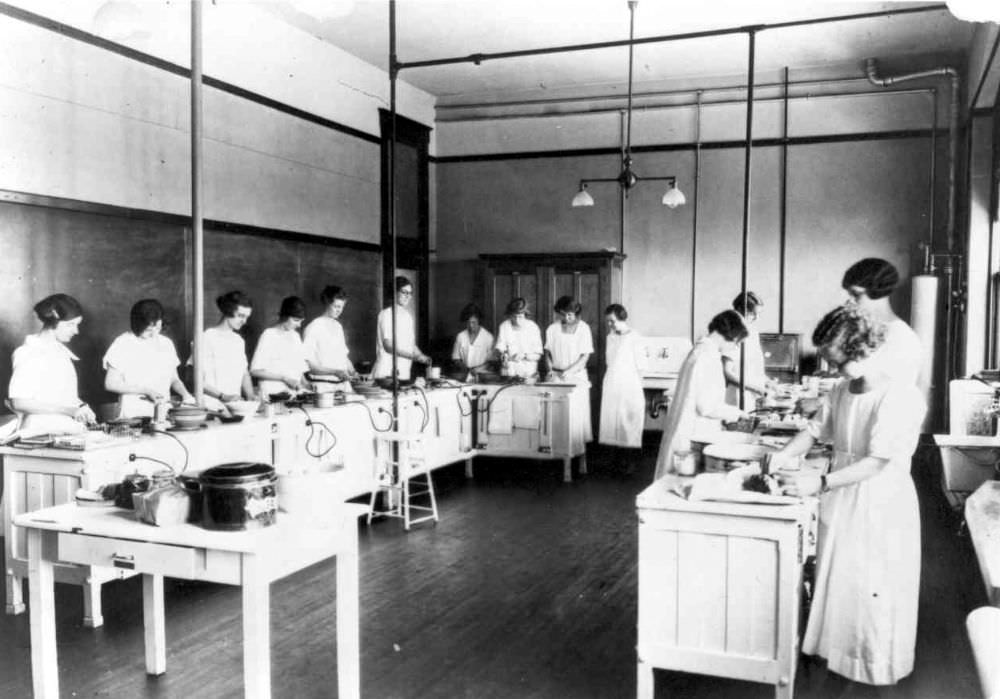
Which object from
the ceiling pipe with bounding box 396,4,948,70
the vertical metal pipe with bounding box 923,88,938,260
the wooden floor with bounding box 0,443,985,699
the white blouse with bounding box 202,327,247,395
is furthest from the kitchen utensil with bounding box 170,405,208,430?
the vertical metal pipe with bounding box 923,88,938,260

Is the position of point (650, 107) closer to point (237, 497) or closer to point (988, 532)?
point (988, 532)

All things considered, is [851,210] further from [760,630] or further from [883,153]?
Answer: [760,630]

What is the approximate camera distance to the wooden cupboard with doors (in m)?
10.6

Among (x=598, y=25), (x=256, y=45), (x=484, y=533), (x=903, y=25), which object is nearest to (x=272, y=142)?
(x=256, y=45)

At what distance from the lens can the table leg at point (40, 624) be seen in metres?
3.13

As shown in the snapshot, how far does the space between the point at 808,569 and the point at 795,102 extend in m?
7.18

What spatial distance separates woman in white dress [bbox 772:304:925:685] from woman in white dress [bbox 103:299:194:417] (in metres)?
4.11

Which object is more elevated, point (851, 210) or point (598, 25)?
Result: point (598, 25)

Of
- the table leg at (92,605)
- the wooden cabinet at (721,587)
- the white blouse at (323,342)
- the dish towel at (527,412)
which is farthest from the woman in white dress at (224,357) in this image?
the wooden cabinet at (721,587)

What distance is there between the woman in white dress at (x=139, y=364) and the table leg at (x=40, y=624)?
260 cm

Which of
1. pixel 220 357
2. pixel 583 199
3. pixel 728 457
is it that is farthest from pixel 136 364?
pixel 583 199

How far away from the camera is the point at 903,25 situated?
865 centimetres

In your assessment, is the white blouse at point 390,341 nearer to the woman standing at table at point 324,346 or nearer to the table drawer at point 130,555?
the woman standing at table at point 324,346

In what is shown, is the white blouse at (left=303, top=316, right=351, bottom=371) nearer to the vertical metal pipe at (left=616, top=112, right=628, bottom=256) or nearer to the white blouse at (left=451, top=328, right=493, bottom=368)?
the white blouse at (left=451, top=328, right=493, bottom=368)
